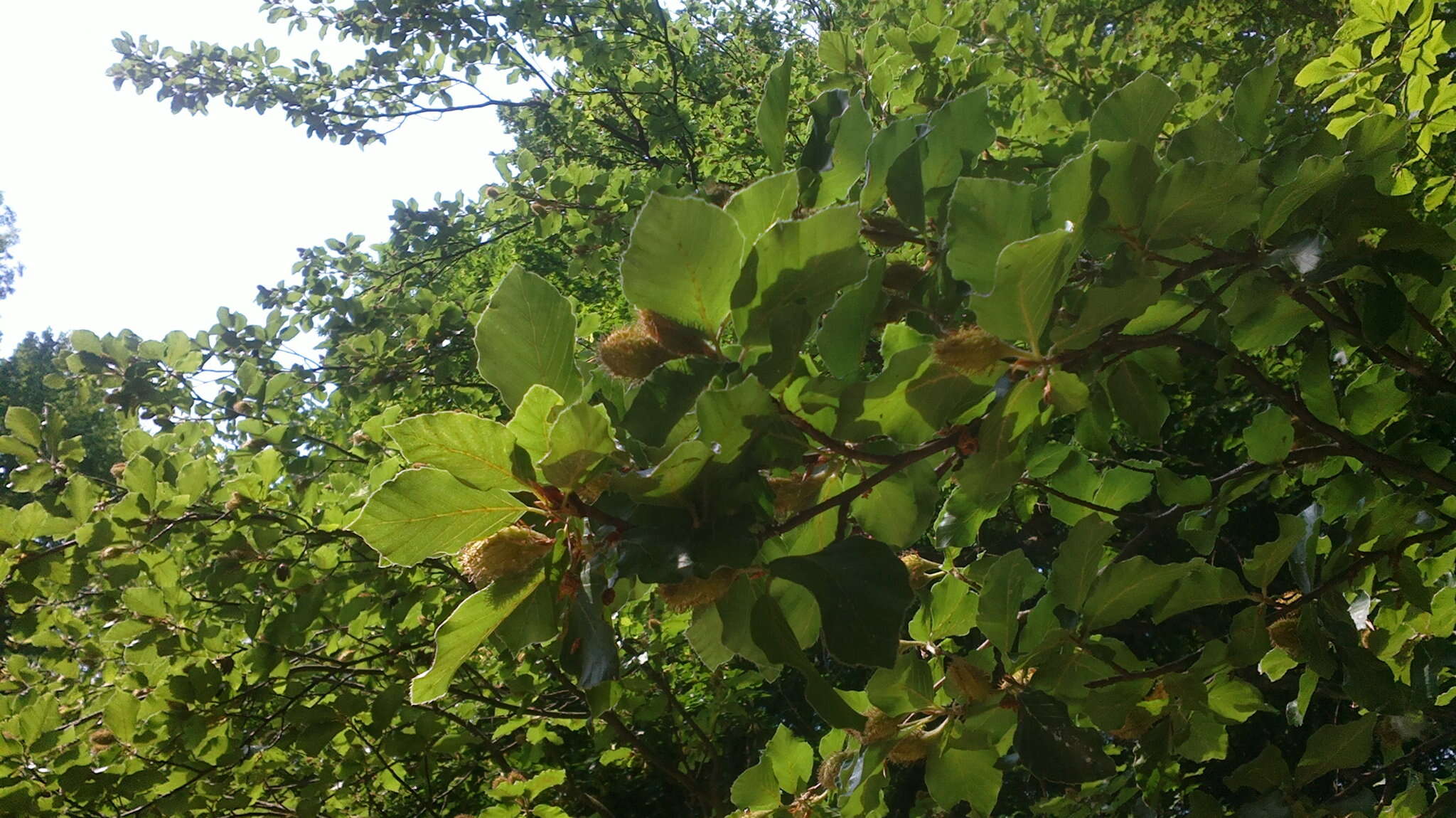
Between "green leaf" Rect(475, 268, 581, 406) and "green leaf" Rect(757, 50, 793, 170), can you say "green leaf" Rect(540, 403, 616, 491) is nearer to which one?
"green leaf" Rect(475, 268, 581, 406)

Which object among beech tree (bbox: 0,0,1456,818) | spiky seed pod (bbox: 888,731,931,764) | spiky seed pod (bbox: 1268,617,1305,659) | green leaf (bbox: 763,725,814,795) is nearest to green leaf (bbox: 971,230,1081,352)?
beech tree (bbox: 0,0,1456,818)

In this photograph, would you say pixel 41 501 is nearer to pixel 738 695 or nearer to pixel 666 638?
pixel 666 638

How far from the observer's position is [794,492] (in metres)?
0.89

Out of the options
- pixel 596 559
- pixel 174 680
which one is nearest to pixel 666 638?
pixel 174 680

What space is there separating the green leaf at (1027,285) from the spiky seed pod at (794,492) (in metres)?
0.23

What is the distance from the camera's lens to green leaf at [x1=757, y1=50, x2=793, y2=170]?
3.03 ft

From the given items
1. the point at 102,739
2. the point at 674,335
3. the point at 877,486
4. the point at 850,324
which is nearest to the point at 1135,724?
the point at 877,486

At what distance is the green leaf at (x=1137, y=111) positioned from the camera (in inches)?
37.3

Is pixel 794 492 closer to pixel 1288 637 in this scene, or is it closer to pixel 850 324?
pixel 850 324

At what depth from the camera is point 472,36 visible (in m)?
4.59

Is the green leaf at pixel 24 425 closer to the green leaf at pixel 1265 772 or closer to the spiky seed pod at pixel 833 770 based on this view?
the spiky seed pod at pixel 833 770

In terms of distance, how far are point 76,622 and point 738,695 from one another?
2.36 metres

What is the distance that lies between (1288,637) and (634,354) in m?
1.00

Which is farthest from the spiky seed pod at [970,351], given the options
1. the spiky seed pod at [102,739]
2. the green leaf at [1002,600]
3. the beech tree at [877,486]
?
the spiky seed pod at [102,739]
